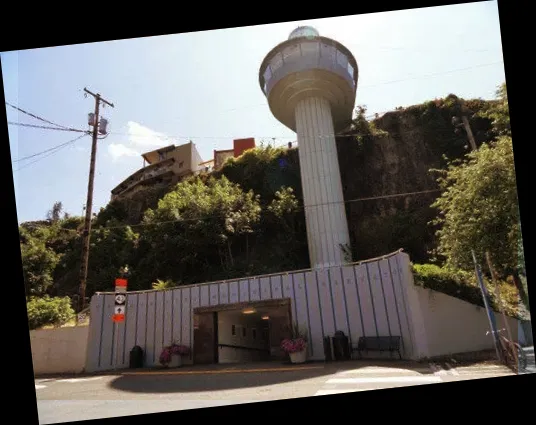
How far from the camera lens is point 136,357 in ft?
39.3

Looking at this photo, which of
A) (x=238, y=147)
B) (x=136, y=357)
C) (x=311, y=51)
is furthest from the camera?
(x=238, y=147)

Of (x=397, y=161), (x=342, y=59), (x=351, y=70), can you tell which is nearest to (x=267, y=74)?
(x=342, y=59)

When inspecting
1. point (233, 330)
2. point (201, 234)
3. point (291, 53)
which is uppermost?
point (291, 53)

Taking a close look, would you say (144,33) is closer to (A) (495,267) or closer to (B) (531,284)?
(B) (531,284)

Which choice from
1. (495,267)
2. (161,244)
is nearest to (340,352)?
(495,267)

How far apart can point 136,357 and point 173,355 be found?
1285 mm

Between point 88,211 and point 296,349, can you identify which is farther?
point 88,211

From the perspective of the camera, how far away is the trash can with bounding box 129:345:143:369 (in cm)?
1192

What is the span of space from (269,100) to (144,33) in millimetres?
17292

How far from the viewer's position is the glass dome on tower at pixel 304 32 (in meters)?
19.5

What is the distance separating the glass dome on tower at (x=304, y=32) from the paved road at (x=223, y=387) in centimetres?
1592

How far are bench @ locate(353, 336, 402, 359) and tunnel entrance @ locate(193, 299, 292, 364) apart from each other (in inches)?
76.7

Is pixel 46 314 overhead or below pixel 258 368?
overhead

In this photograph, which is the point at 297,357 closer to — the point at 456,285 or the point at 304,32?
the point at 456,285
